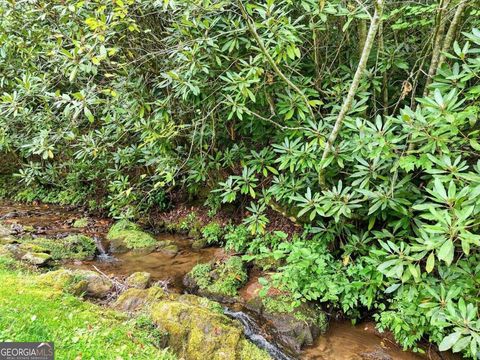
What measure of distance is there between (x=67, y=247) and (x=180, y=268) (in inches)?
86.7

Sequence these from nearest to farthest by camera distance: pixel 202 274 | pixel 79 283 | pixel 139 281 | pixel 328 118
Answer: pixel 79 283 < pixel 328 118 < pixel 139 281 < pixel 202 274

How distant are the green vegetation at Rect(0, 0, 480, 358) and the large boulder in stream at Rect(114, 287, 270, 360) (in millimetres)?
978

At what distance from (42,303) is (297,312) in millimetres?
2802

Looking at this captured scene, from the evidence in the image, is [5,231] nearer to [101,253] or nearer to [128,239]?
[101,253]

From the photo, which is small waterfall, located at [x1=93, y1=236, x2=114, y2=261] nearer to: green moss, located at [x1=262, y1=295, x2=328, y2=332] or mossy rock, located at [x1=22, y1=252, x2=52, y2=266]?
mossy rock, located at [x1=22, y1=252, x2=52, y2=266]

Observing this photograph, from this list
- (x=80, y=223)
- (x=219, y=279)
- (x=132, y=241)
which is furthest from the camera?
(x=80, y=223)

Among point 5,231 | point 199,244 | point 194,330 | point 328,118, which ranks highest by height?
point 328,118

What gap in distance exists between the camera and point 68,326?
8.10ft

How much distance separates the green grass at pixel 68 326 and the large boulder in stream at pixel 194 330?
293 millimetres

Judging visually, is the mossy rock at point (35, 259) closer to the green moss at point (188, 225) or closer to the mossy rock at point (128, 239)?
the mossy rock at point (128, 239)

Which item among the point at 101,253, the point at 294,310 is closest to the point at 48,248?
the point at 101,253

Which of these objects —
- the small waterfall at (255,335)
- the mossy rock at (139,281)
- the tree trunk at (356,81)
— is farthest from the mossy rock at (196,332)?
the tree trunk at (356,81)

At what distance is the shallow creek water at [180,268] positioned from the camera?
3.54m

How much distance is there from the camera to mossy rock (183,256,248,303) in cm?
463
